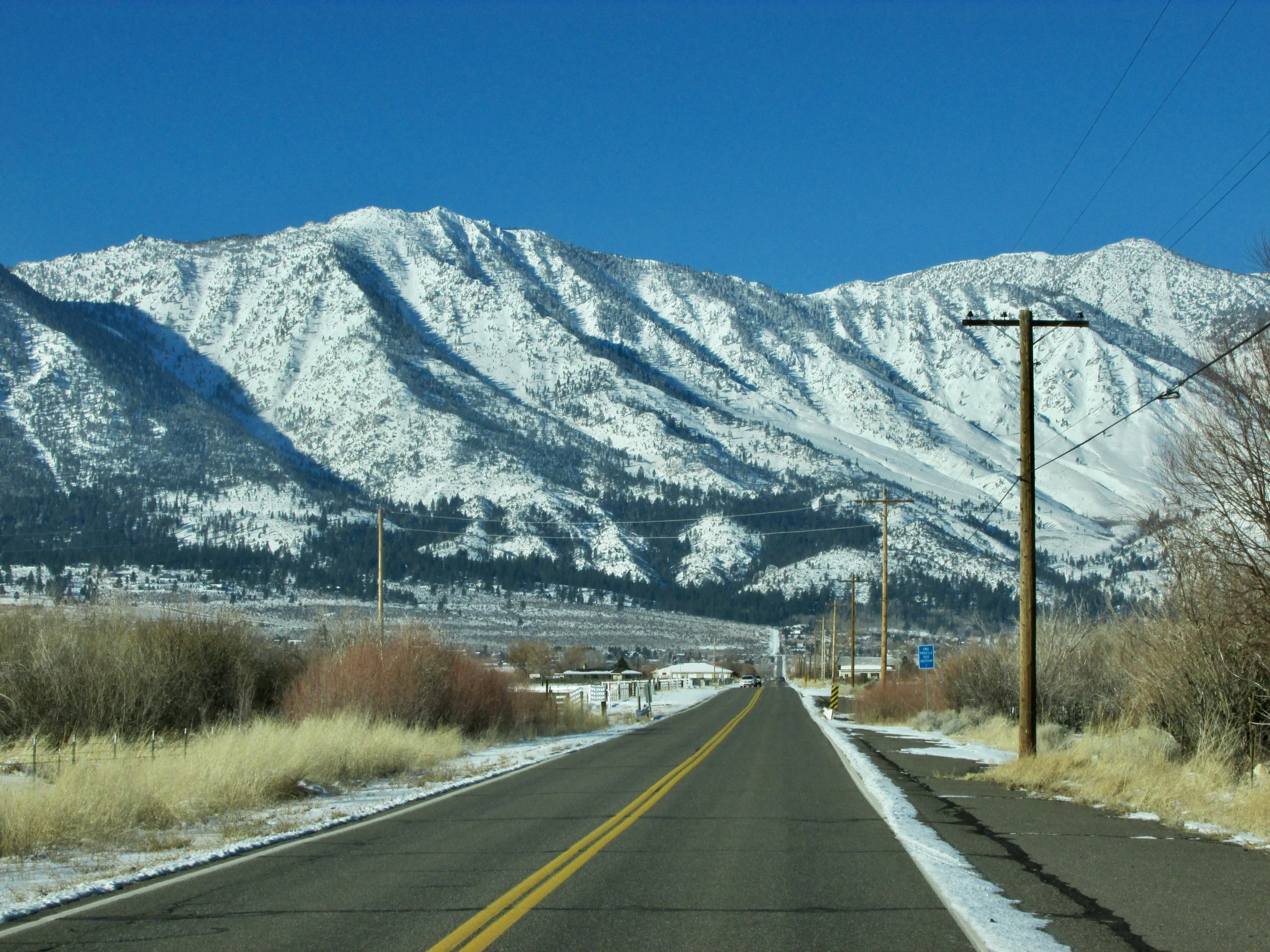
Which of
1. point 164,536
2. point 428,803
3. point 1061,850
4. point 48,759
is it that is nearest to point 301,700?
point 48,759

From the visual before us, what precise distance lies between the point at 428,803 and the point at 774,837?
6083 mm

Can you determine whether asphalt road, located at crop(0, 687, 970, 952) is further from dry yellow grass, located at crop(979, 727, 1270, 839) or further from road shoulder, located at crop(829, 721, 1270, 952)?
dry yellow grass, located at crop(979, 727, 1270, 839)

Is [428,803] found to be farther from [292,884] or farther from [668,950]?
[668,950]

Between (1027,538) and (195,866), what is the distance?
16.1 metres

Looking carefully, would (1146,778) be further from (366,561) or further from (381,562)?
(366,561)

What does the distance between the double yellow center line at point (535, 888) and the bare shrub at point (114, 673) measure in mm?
12868

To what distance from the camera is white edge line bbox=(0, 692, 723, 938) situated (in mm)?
8852

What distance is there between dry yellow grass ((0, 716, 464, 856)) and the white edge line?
5.50 feet

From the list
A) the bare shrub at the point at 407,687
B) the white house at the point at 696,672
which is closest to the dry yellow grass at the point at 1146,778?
the bare shrub at the point at 407,687

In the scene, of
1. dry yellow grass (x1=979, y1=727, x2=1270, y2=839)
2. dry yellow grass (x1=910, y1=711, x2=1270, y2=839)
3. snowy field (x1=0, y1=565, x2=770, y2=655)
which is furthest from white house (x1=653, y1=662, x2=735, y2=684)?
dry yellow grass (x1=979, y1=727, x2=1270, y2=839)

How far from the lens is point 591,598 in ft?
597

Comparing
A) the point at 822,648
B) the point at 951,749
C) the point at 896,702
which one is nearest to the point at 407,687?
the point at 951,749

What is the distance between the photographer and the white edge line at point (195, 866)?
348 inches

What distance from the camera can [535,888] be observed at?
9.76 m
